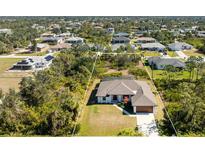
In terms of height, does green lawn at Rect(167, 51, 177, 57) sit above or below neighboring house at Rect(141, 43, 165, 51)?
below

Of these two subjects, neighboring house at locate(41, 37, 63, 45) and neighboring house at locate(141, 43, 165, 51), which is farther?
neighboring house at locate(41, 37, 63, 45)

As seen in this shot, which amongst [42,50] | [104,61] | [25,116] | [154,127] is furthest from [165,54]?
[25,116]

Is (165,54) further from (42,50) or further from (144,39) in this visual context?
(42,50)

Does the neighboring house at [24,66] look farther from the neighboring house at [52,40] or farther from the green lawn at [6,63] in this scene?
the neighboring house at [52,40]

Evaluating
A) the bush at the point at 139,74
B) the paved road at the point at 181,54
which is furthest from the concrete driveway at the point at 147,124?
the paved road at the point at 181,54

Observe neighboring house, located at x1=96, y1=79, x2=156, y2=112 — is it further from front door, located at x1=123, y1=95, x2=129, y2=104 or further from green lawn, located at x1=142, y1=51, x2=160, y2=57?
green lawn, located at x1=142, y1=51, x2=160, y2=57

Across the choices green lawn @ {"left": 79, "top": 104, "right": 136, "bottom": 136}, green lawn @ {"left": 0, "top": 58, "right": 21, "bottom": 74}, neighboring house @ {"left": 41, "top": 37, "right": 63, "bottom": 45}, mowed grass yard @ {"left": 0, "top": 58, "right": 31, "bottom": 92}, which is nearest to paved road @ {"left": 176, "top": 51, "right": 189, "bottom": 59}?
mowed grass yard @ {"left": 0, "top": 58, "right": 31, "bottom": 92}
